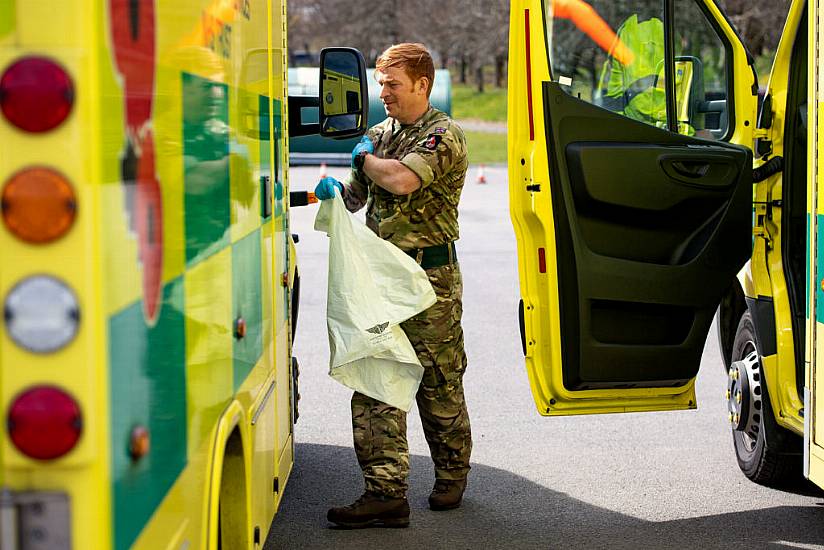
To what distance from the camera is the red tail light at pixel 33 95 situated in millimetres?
1716

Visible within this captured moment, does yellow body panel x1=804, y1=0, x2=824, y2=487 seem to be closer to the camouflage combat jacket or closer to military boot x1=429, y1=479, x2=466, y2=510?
the camouflage combat jacket

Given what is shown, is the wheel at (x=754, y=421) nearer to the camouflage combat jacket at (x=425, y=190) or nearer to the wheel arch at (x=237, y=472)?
the camouflage combat jacket at (x=425, y=190)

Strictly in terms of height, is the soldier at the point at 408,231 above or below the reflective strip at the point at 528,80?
below

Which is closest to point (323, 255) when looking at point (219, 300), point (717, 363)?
point (717, 363)

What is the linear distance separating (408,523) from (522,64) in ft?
5.98

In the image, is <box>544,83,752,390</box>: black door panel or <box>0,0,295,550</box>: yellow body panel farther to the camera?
<box>544,83,752,390</box>: black door panel

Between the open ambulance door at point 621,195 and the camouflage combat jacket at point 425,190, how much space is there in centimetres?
27

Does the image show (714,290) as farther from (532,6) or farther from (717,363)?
(717,363)

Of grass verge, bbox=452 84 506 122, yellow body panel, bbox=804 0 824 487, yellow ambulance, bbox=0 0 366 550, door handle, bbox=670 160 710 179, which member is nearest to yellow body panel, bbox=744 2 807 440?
door handle, bbox=670 160 710 179

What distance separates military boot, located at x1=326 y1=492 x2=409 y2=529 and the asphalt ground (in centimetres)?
3

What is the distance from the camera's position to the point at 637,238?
4.80 meters

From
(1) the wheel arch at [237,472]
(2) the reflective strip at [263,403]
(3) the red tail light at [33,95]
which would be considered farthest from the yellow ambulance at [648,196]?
(3) the red tail light at [33,95]

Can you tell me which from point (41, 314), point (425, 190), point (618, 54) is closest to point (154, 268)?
point (41, 314)

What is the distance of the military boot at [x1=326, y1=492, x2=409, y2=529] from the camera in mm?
4895
